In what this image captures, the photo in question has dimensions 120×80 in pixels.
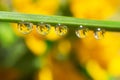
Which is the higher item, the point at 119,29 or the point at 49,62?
the point at 119,29

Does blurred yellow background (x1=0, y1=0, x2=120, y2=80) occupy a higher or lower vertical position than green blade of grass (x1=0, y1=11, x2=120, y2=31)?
lower

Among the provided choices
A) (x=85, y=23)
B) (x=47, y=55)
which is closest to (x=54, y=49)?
(x=47, y=55)

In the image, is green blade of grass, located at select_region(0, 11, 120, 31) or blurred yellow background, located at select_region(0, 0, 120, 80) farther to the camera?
blurred yellow background, located at select_region(0, 0, 120, 80)

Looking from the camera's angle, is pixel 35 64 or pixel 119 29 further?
pixel 35 64

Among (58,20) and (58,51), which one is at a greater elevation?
(58,20)

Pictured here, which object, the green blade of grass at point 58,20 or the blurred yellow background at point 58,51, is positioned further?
the blurred yellow background at point 58,51

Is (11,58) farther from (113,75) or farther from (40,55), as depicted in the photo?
(113,75)

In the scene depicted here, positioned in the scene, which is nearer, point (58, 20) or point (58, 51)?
point (58, 20)

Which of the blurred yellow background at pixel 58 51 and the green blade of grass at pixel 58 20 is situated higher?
the green blade of grass at pixel 58 20
